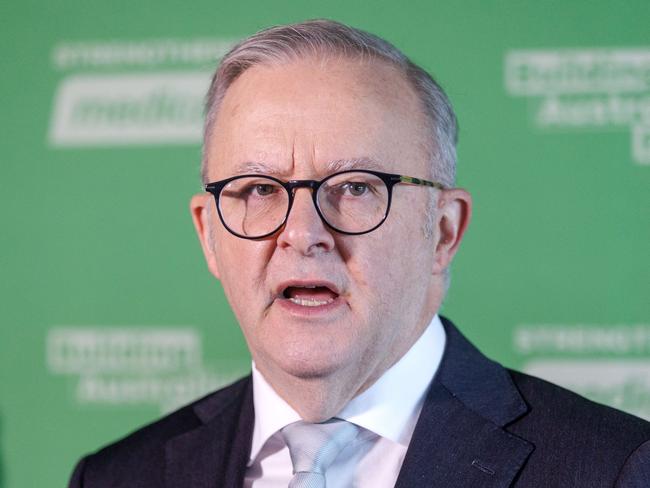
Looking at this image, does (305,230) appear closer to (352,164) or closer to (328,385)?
(352,164)

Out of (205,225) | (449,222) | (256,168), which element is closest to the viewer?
(256,168)

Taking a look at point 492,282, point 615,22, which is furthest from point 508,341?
point 615,22

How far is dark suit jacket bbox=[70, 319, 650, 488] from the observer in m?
1.49

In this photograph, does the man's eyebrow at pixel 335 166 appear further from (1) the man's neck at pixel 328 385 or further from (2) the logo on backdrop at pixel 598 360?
(2) the logo on backdrop at pixel 598 360

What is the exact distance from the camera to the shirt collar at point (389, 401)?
63.1 inches

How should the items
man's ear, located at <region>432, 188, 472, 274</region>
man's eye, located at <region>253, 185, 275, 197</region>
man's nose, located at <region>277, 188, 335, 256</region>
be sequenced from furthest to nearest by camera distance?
man's ear, located at <region>432, 188, 472, 274</region>, man's eye, located at <region>253, 185, 275, 197</region>, man's nose, located at <region>277, 188, 335, 256</region>

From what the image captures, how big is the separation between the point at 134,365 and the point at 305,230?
1482mm

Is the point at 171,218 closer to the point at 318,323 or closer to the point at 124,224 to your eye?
the point at 124,224

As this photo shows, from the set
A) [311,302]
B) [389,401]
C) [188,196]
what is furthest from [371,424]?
[188,196]

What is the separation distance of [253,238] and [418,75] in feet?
1.45

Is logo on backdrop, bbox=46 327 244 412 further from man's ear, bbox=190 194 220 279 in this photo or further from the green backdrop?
man's ear, bbox=190 194 220 279

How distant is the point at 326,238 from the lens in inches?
57.4

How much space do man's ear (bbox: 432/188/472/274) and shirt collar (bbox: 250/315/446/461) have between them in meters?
0.12

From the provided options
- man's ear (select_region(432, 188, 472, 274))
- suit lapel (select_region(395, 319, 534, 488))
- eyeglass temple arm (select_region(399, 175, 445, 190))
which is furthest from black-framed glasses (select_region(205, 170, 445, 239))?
suit lapel (select_region(395, 319, 534, 488))
